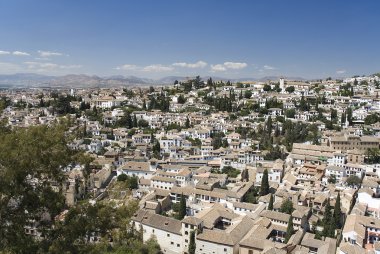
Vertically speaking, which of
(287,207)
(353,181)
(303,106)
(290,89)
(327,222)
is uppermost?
(290,89)

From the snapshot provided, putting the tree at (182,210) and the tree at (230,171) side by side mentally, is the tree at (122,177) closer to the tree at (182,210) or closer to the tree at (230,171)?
the tree at (182,210)

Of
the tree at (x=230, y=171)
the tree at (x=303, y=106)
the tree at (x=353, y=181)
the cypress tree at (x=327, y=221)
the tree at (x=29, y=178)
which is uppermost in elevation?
the tree at (x=29, y=178)

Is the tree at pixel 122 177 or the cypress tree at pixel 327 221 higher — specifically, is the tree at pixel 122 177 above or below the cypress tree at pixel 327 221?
above

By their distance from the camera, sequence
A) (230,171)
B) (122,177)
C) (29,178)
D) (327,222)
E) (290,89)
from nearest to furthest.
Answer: (29,178), (327,222), (122,177), (230,171), (290,89)

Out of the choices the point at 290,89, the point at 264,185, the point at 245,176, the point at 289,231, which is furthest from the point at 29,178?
the point at 290,89

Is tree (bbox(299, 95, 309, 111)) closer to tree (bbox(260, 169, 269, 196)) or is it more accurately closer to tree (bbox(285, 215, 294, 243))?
tree (bbox(260, 169, 269, 196))

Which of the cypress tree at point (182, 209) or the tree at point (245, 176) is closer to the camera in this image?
the cypress tree at point (182, 209)

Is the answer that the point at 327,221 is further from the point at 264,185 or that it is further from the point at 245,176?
the point at 245,176

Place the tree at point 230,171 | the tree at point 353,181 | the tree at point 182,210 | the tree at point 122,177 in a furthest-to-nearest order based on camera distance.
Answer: the tree at point 230,171, the tree at point 122,177, the tree at point 353,181, the tree at point 182,210

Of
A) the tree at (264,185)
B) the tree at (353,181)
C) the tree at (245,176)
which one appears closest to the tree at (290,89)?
the tree at (245,176)

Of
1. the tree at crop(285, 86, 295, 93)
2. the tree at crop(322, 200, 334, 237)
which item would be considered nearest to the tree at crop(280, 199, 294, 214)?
the tree at crop(322, 200, 334, 237)

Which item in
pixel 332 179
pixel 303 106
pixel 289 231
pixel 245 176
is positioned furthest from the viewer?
pixel 303 106

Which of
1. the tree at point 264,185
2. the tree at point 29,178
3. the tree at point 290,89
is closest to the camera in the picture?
the tree at point 29,178
